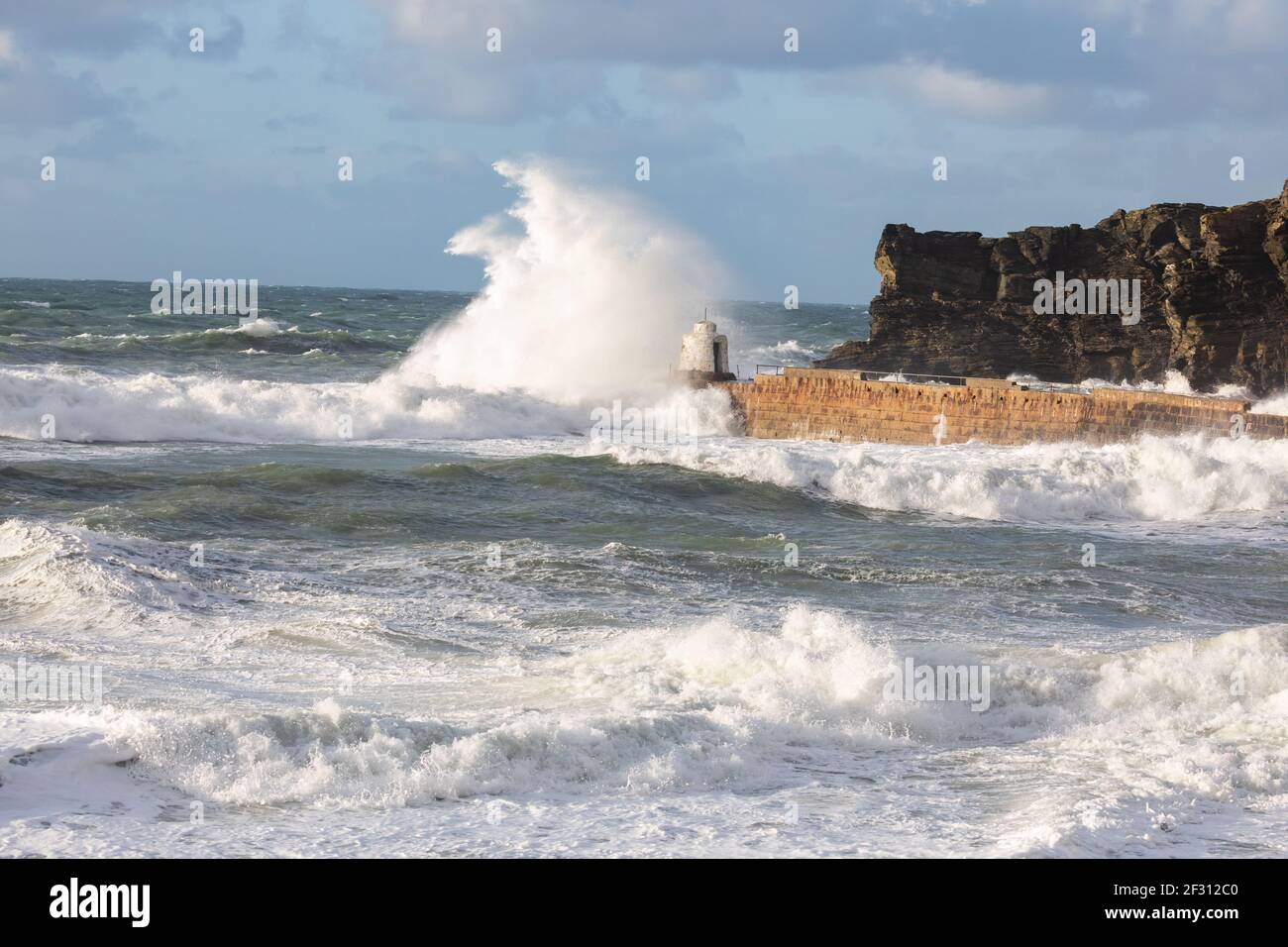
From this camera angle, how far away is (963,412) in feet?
74.6

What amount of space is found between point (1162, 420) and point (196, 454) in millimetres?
13877

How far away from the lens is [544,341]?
30.7 m

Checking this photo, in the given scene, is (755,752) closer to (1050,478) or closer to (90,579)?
(90,579)

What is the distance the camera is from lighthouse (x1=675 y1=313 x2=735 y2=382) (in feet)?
85.5

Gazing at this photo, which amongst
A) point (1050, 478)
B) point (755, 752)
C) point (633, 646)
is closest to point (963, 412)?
point (1050, 478)

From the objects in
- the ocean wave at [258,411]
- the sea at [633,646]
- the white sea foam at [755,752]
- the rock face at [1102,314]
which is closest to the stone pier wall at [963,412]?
the sea at [633,646]

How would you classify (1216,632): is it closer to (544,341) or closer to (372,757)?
(372,757)

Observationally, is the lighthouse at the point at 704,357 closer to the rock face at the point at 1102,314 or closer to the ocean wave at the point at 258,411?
the ocean wave at the point at 258,411

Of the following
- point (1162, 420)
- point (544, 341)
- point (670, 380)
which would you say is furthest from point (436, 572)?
point (544, 341)

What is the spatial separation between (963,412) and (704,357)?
17.6ft

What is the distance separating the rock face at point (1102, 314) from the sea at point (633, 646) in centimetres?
1543

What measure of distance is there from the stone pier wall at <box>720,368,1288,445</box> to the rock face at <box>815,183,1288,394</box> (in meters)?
14.1
